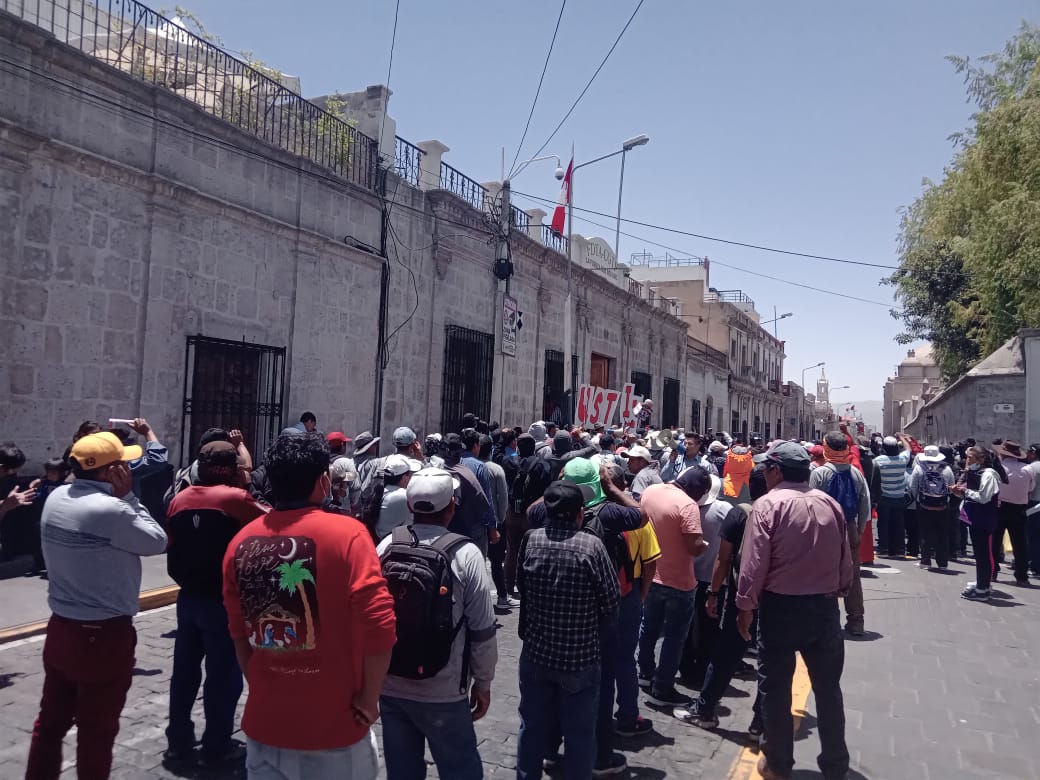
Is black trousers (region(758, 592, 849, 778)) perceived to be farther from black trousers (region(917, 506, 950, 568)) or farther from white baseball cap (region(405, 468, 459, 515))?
black trousers (region(917, 506, 950, 568))

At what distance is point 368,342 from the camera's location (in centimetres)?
1337

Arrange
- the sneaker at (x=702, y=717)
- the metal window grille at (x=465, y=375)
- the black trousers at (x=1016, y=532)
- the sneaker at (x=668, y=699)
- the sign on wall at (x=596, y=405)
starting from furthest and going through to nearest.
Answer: the sign on wall at (x=596, y=405) < the metal window grille at (x=465, y=375) < the black trousers at (x=1016, y=532) < the sneaker at (x=668, y=699) < the sneaker at (x=702, y=717)

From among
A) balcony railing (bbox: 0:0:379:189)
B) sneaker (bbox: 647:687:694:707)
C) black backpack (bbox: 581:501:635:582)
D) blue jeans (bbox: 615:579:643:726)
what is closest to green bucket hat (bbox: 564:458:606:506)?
black backpack (bbox: 581:501:635:582)

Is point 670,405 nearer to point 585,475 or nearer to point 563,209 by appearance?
point 563,209

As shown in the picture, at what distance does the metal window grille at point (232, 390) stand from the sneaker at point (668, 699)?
7.06 m

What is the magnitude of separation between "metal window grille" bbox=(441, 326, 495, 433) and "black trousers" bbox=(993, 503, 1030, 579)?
9.89 m

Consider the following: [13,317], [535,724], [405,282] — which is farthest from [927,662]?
[405,282]

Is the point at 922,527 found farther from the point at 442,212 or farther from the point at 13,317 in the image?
the point at 13,317

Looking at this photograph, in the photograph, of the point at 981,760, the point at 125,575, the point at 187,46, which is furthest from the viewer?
the point at 187,46

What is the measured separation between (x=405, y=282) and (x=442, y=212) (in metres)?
1.87

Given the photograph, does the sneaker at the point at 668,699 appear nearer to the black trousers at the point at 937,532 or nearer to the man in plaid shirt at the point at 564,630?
the man in plaid shirt at the point at 564,630

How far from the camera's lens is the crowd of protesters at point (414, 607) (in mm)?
2488

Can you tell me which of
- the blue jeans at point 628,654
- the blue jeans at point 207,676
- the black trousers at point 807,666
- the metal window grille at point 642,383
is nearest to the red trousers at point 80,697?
the blue jeans at point 207,676

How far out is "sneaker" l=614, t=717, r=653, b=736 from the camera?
183 inches
